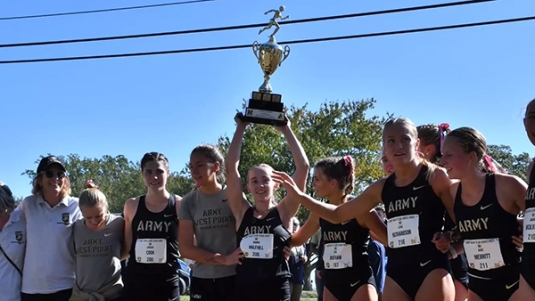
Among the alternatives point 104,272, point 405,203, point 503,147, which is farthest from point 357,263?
point 503,147

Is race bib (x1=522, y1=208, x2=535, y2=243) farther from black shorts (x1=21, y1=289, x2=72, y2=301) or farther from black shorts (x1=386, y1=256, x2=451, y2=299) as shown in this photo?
black shorts (x1=21, y1=289, x2=72, y2=301)

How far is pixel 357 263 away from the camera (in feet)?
16.1

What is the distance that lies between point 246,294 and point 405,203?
148cm

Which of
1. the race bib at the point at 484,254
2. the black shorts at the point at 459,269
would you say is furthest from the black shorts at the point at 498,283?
the black shorts at the point at 459,269

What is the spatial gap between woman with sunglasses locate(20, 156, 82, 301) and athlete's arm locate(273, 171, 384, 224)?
7.55 ft

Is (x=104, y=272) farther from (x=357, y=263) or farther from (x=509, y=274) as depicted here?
(x=509, y=274)

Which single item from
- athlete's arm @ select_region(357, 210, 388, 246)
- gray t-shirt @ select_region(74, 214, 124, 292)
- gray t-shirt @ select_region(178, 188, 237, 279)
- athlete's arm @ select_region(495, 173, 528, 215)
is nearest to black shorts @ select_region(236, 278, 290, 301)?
gray t-shirt @ select_region(178, 188, 237, 279)

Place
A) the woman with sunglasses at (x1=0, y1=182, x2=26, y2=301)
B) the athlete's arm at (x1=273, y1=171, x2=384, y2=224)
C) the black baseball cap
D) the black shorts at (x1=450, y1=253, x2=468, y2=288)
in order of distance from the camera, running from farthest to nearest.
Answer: the black baseball cap < the woman with sunglasses at (x1=0, y1=182, x2=26, y2=301) < the black shorts at (x1=450, y1=253, x2=468, y2=288) < the athlete's arm at (x1=273, y1=171, x2=384, y2=224)

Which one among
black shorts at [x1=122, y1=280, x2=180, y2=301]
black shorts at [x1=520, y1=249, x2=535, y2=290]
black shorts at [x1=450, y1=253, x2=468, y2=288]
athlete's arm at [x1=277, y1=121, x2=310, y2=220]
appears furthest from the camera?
black shorts at [x1=122, y1=280, x2=180, y2=301]

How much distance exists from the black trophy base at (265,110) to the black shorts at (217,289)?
1369 mm

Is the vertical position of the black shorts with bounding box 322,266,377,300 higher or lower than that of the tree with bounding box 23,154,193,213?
lower

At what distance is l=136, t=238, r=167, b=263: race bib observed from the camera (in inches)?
215

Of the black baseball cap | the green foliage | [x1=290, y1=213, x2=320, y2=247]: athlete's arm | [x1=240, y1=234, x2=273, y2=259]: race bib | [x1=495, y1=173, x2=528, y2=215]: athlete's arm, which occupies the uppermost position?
the green foliage

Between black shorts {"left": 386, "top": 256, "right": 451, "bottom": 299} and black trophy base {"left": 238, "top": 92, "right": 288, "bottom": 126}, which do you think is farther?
black trophy base {"left": 238, "top": 92, "right": 288, "bottom": 126}
